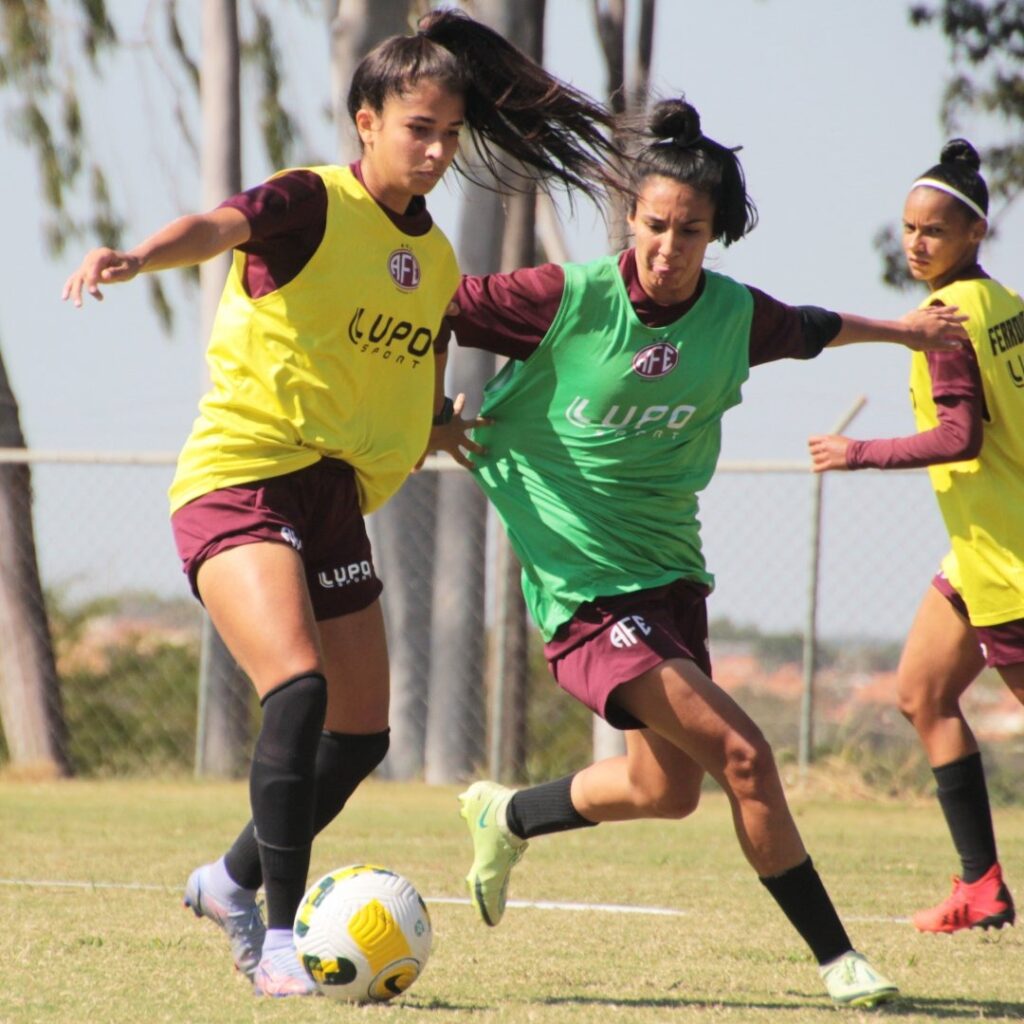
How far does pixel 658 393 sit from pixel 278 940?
1.64m

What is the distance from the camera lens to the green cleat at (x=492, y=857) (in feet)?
16.8

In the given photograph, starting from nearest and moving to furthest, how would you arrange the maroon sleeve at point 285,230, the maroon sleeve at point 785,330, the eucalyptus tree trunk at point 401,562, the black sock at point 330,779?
the maroon sleeve at point 285,230
the black sock at point 330,779
the maroon sleeve at point 785,330
the eucalyptus tree trunk at point 401,562

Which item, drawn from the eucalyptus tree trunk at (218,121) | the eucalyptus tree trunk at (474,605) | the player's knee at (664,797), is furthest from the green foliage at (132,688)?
the player's knee at (664,797)

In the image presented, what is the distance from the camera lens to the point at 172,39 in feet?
51.2

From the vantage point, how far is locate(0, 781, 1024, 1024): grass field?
3977 millimetres

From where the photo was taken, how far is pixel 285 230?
4098 mm

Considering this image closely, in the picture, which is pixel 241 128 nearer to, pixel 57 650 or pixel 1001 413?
pixel 57 650

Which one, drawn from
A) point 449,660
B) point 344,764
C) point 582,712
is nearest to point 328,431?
point 344,764

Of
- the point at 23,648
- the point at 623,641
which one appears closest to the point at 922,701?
the point at 623,641

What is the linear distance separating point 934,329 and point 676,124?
Result: 0.98m

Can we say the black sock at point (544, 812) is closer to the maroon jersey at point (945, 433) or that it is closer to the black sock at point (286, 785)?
the black sock at point (286, 785)

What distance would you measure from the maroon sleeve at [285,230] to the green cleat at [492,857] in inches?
71.0

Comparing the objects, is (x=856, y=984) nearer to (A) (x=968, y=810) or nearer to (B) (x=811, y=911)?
(B) (x=811, y=911)

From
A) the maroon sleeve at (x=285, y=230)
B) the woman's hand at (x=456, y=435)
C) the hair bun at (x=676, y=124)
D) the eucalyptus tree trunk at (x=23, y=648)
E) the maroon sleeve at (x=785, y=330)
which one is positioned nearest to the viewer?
the maroon sleeve at (x=285, y=230)
